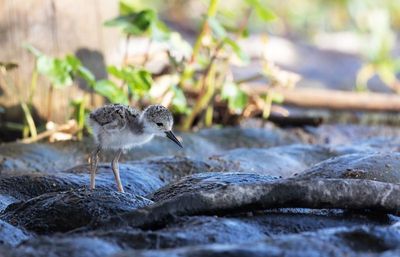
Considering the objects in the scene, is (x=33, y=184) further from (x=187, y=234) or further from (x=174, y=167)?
(x=187, y=234)

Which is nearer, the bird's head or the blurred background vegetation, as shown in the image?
the bird's head

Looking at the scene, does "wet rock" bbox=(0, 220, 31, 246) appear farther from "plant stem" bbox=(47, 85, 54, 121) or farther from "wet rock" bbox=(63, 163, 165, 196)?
"plant stem" bbox=(47, 85, 54, 121)

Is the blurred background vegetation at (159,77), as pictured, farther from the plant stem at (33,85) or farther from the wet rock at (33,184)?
the wet rock at (33,184)

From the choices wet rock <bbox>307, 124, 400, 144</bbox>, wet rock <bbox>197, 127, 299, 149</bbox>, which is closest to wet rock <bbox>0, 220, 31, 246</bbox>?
wet rock <bbox>197, 127, 299, 149</bbox>

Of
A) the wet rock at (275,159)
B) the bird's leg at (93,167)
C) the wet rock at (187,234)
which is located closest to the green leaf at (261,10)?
the wet rock at (275,159)

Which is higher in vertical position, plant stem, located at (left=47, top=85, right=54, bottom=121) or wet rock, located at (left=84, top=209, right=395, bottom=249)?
wet rock, located at (left=84, top=209, right=395, bottom=249)

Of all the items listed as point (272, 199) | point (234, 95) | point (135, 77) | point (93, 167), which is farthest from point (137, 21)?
point (272, 199)
